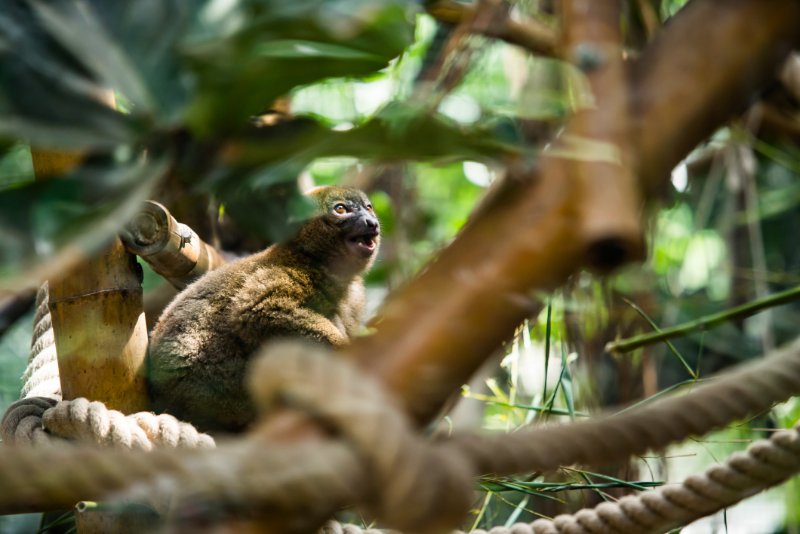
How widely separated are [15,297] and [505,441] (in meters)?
2.81

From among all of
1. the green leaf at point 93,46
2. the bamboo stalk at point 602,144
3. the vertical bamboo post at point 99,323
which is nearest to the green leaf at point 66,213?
the green leaf at point 93,46

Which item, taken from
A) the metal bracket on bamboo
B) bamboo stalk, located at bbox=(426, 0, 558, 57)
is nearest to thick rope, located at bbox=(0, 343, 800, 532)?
the metal bracket on bamboo

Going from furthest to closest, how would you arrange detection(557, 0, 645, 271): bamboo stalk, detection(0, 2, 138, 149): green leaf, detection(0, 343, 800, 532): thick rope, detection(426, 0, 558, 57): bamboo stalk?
detection(426, 0, 558, 57): bamboo stalk → detection(0, 2, 138, 149): green leaf → detection(557, 0, 645, 271): bamboo stalk → detection(0, 343, 800, 532): thick rope

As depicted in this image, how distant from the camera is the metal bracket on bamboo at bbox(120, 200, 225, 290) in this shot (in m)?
2.12

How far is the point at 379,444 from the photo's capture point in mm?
869

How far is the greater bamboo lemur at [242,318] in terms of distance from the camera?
2699 mm

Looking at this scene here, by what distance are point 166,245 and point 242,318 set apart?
0.66 meters

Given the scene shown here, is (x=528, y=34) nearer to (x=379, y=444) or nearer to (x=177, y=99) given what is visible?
(x=177, y=99)

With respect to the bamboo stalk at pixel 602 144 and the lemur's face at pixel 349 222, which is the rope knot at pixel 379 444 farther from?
the lemur's face at pixel 349 222

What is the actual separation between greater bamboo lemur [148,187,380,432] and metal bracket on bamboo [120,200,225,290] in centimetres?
12

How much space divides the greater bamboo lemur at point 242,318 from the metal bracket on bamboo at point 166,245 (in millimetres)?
119

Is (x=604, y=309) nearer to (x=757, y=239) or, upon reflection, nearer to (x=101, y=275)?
(x=757, y=239)

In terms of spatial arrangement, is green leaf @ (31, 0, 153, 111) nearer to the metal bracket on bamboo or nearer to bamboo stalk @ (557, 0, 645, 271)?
bamboo stalk @ (557, 0, 645, 271)

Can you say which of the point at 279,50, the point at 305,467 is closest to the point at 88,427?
the point at 279,50
